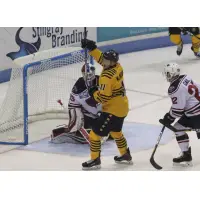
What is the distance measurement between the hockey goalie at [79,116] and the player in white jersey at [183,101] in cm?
89

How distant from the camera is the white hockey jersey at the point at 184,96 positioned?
609cm

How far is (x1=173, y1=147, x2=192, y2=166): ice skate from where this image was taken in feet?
20.9

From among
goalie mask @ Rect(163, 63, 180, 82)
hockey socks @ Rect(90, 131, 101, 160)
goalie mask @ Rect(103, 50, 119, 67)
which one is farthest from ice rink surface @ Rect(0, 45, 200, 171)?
goalie mask @ Rect(103, 50, 119, 67)

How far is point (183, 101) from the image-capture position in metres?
6.10

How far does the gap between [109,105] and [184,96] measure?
2.08 ft

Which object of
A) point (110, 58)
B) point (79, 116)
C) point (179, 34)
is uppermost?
point (179, 34)

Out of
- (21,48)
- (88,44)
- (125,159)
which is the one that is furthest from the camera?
(21,48)

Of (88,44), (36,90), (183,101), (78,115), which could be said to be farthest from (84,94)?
(183,101)

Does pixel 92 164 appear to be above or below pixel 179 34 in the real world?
below

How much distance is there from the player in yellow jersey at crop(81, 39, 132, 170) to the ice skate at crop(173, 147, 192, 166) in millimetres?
417

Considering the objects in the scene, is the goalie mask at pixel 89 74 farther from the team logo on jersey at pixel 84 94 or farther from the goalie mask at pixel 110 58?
the goalie mask at pixel 110 58

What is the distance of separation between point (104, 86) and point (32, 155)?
117 cm

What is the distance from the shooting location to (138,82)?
9.80m

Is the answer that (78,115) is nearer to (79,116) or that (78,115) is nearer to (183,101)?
(79,116)
